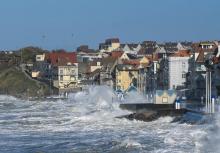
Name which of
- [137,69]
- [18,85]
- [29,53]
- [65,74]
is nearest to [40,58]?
[18,85]

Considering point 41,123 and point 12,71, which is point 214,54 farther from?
point 12,71

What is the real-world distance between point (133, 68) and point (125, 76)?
2023 millimetres

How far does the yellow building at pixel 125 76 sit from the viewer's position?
12462 centimetres

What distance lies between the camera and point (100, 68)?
144375 mm

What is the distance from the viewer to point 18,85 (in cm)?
16025

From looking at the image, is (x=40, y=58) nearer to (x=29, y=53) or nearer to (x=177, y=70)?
(x=29, y=53)

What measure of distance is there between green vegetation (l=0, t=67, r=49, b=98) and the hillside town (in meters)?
1.91

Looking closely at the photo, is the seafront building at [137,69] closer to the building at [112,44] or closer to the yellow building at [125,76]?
the yellow building at [125,76]

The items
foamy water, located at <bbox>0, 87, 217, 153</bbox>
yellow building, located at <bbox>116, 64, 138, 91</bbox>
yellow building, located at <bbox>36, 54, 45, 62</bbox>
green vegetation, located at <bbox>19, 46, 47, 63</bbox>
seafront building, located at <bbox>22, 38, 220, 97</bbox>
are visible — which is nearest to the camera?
foamy water, located at <bbox>0, 87, 217, 153</bbox>

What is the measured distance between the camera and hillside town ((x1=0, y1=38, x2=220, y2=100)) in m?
83.8

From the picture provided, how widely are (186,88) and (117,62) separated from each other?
1896 inches

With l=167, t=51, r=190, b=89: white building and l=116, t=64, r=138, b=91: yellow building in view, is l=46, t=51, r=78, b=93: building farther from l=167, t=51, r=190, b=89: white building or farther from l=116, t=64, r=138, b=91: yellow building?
l=167, t=51, r=190, b=89: white building

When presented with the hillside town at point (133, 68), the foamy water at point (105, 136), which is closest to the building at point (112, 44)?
the hillside town at point (133, 68)

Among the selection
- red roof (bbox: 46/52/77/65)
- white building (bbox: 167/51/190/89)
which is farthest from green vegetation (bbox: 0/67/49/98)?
white building (bbox: 167/51/190/89)
